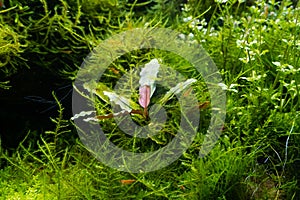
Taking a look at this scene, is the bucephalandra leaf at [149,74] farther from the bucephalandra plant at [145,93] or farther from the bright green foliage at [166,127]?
the bright green foliage at [166,127]

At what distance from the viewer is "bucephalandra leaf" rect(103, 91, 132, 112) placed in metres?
1.38

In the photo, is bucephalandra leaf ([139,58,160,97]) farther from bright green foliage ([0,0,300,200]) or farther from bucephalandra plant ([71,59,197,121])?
bright green foliage ([0,0,300,200])

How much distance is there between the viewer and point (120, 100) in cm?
139

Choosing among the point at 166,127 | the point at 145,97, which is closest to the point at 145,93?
the point at 145,97

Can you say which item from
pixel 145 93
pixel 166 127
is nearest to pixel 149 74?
pixel 145 93

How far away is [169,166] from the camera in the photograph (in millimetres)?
1358

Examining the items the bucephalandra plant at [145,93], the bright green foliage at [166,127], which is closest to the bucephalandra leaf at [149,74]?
the bucephalandra plant at [145,93]

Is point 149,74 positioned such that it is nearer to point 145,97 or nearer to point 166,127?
point 145,97

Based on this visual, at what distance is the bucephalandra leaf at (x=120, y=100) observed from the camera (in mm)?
1376

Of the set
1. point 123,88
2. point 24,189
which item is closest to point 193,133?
point 123,88

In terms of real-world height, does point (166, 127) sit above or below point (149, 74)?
below

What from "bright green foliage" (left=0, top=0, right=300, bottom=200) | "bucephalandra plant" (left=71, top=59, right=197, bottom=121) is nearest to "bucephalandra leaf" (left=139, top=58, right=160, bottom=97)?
"bucephalandra plant" (left=71, top=59, right=197, bottom=121)

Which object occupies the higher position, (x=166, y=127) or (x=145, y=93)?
(x=145, y=93)

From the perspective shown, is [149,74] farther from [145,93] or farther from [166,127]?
[166,127]
